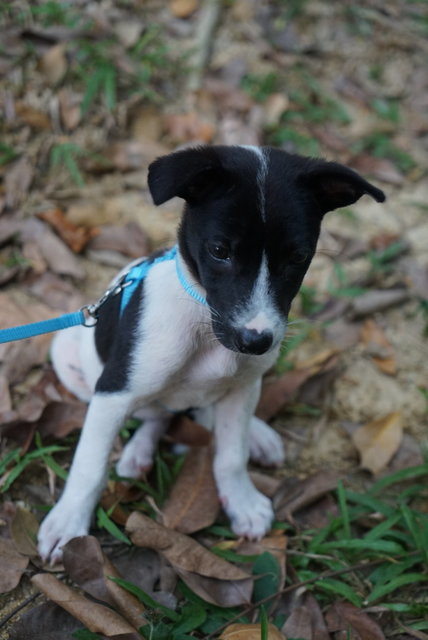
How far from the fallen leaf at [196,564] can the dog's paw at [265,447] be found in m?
0.81

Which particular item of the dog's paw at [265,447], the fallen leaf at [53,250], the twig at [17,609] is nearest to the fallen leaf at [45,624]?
the twig at [17,609]

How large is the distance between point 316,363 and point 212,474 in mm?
1282

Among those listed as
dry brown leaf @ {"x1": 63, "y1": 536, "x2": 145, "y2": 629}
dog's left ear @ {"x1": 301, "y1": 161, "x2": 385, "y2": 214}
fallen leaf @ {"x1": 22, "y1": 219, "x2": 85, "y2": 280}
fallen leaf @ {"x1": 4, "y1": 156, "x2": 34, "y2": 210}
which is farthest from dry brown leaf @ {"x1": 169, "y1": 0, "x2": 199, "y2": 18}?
dry brown leaf @ {"x1": 63, "y1": 536, "x2": 145, "y2": 629}

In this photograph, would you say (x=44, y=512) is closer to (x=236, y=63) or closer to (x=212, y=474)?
(x=212, y=474)

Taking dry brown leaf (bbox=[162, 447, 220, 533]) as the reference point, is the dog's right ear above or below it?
above

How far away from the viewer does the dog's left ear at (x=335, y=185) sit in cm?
271

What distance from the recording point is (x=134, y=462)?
373 cm

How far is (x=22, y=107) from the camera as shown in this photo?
5.66 m

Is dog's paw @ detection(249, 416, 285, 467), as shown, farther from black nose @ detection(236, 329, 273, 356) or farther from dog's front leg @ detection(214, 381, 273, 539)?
black nose @ detection(236, 329, 273, 356)

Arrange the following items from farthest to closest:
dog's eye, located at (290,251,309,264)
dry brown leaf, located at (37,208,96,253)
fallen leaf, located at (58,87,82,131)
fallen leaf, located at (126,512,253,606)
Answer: fallen leaf, located at (58,87,82,131)
dry brown leaf, located at (37,208,96,253)
fallen leaf, located at (126,512,253,606)
dog's eye, located at (290,251,309,264)

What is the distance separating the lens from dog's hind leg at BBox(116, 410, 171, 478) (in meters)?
3.72

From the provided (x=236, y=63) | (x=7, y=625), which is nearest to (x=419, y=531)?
(x=7, y=625)

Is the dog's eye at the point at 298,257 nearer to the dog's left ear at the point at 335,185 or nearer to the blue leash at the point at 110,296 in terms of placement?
the dog's left ear at the point at 335,185

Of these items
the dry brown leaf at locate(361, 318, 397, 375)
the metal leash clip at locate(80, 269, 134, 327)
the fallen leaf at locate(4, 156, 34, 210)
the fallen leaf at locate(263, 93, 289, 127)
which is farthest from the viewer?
the fallen leaf at locate(263, 93, 289, 127)
